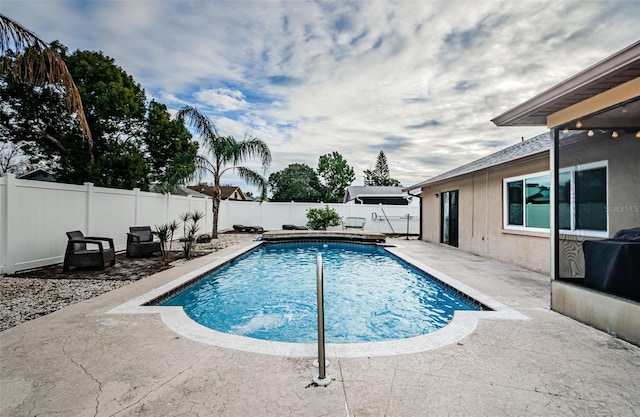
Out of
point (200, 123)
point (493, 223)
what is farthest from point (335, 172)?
point (493, 223)

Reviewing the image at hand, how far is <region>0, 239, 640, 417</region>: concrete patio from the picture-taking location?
7.06ft

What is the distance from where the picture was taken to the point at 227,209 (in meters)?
18.9

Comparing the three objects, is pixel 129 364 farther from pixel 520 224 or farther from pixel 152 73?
pixel 152 73

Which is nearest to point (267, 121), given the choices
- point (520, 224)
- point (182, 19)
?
point (182, 19)

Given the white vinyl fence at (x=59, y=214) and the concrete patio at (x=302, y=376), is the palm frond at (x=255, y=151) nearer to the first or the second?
the white vinyl fence at (x=59, y=214)

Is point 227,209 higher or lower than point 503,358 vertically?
higher

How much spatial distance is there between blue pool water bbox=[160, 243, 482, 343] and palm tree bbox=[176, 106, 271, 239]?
6.21 meters

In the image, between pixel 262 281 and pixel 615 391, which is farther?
pixel 262 281

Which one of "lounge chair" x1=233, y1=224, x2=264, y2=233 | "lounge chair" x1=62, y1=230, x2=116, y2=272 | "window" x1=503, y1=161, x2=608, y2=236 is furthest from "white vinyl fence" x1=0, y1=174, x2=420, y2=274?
"window" x1=503, y1=161, x2=608, y2=236

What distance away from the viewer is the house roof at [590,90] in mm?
3004

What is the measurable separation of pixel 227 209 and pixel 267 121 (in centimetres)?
615

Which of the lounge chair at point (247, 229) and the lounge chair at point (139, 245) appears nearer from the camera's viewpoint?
the lounge chair at point (139, 245)

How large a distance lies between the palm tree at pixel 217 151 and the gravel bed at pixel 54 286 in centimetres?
655

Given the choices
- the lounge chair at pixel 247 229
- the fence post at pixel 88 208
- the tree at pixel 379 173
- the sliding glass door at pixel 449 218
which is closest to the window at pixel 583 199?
the sliding glass door at pixel 449 218
